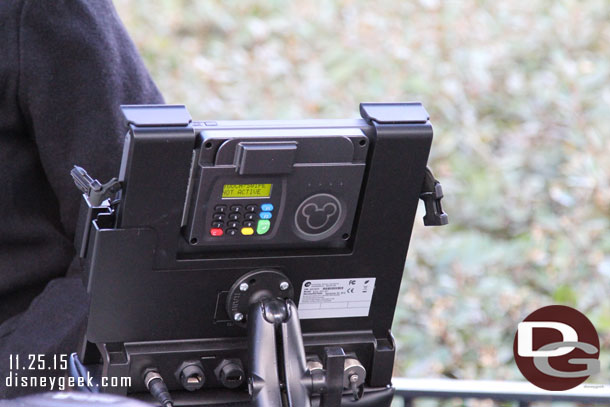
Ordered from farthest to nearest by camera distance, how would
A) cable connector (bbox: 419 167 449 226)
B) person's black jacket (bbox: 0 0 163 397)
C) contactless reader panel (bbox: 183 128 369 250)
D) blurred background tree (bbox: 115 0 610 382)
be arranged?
blurred background tree (bbox: 115 0 610 382) < person's black jacket (bbox: 0 0 163 397) < cable connector (bbox: 419 167 449 226) < contactless reader panel (bbox: 183 128 369 250)

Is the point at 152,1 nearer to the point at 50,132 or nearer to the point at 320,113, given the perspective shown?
the point at 320,113

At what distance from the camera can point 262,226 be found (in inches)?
40.4

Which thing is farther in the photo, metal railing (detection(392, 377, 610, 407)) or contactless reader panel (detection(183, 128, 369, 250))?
metal railing (detection(392, 377, 610, 407))

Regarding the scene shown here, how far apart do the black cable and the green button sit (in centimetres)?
19

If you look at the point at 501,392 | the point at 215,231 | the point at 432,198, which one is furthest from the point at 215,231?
the point at 501,392

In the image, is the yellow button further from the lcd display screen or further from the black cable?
the black cable

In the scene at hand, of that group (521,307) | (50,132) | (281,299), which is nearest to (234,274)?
(281,299)

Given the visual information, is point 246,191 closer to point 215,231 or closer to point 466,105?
point 215,231

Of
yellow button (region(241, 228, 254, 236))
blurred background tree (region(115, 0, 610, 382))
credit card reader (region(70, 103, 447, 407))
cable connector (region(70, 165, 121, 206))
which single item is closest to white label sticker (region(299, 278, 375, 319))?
credit card reader (region(70, 103, 447, 407))

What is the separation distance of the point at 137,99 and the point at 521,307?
1471 mm

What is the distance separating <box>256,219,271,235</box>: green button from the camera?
1022mm

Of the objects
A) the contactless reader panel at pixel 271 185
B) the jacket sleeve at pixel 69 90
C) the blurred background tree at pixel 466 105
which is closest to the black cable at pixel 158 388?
the contactless reader panel at pixel 271 185

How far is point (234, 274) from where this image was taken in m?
1.06

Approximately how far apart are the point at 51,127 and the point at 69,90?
2.0 inches
